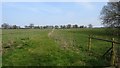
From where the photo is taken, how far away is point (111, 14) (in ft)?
192

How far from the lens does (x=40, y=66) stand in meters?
13.3

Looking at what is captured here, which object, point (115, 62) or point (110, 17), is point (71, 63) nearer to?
point (115, 62)

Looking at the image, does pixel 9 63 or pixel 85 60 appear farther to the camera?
pixel 85 60

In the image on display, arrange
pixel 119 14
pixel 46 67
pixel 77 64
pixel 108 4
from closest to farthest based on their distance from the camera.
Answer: pixel 46 67 < pixel 77 64 < pixel 119 14 < pixel 108 4

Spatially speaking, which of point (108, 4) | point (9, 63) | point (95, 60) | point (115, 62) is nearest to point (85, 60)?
point (95, 60)

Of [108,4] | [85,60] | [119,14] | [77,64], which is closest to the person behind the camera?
[77,64]

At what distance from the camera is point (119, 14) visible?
57.0m

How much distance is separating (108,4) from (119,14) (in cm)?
507

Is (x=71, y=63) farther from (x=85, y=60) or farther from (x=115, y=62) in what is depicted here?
(x=115, y=62)

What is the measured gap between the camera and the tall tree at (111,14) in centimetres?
5762

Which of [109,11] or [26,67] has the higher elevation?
[109,11]

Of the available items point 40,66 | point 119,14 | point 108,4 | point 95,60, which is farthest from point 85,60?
point 108,4

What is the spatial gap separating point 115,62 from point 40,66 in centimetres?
401

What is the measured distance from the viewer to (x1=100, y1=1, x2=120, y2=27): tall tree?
57.6 metres
